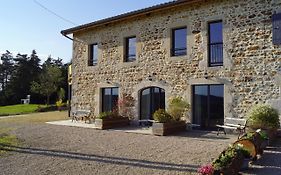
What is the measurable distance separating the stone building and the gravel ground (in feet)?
6.24

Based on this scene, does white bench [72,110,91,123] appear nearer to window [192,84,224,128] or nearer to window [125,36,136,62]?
window [125,36,136,62]

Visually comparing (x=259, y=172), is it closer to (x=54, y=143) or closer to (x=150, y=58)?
(x=54, y=143)

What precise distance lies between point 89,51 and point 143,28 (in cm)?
416

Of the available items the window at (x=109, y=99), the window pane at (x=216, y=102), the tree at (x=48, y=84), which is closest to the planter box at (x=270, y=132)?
the window pane at (x=216, y=102)

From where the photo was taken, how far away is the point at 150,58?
13.7 meters

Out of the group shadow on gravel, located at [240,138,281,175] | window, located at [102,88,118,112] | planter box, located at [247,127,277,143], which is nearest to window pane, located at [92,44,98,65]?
window, located at [102,88,118,112]

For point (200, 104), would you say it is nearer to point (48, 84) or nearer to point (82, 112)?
point (82, 112)

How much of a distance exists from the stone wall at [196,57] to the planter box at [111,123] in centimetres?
86

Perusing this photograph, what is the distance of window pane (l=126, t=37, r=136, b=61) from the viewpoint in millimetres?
14705

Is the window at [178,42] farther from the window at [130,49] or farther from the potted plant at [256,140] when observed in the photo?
the potted plant at [256,140]

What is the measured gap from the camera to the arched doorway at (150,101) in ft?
44.3

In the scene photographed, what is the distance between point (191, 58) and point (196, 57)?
0.23 metres

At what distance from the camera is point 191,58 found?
12375 mm

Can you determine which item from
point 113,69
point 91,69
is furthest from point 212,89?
point 91,69
